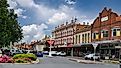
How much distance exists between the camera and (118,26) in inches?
2440

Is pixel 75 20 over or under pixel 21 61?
over

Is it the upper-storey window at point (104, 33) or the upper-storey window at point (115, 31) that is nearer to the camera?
the upper-storey window at point (115, 31)

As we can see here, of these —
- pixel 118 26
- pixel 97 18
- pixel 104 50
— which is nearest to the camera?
pixel 118 26

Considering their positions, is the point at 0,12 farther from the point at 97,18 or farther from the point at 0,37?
the point at 97,18

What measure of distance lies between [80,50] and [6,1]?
3536 centimetres

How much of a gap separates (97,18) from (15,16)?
19400 mm

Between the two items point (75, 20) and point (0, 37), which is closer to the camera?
point (0, 37)

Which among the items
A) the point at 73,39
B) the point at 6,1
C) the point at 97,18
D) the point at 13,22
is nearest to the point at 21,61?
Answer: the point at 6,1

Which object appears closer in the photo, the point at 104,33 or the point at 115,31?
the point at 115,31

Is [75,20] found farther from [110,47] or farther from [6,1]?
[6,1]

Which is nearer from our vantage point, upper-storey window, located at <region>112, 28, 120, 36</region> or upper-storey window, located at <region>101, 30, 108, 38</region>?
upper-storey window, located at <region>112, 28, 120, 36</region>

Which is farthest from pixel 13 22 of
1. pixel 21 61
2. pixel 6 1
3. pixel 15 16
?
pixel 21 61

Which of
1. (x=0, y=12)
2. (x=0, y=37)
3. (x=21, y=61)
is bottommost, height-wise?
(x=21, y=61)

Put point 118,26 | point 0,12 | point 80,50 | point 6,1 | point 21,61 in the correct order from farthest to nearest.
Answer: point 80,50
point 118,26
point 6,1
point 0,12
point 21,61
